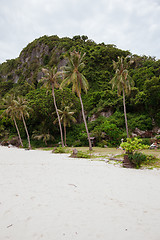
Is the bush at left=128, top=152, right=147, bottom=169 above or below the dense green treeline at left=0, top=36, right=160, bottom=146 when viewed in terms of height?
below

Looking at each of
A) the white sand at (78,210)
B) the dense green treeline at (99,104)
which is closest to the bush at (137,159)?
the white sand at (78,210)

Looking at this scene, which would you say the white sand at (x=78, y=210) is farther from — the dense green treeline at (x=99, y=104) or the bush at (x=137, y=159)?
the dense green treeline at (x=99, y=104)

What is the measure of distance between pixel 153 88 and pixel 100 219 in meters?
23.4

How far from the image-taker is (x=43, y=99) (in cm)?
2745

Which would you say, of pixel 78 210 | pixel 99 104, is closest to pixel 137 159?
pixel 78 210

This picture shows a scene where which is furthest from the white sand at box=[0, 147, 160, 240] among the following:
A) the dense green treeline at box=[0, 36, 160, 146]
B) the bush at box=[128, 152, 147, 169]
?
the dense green treeline at box=[0, 36, 160, 146]

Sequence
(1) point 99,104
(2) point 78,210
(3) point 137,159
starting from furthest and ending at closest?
(1) point 99,104, (3) point 137,159, (2) point 78,210

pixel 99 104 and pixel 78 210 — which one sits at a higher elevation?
pixel 99 104

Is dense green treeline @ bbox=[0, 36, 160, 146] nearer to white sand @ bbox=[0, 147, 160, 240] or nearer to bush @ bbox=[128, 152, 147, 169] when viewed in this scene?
bush @ bbox=[128, 152, 147, 169]

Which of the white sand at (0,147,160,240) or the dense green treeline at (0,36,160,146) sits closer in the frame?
the white sand at (0,147,160,240)

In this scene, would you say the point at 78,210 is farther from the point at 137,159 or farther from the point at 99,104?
the point at 99,104

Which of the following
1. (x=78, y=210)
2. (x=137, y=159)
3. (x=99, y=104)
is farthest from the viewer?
(x=99, y=104)

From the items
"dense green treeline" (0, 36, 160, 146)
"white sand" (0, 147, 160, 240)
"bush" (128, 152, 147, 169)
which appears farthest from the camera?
"dense green treeline" (0, 36, 160, 146)

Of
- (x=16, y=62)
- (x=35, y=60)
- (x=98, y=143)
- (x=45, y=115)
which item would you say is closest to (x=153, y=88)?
(x=98, y=143)
